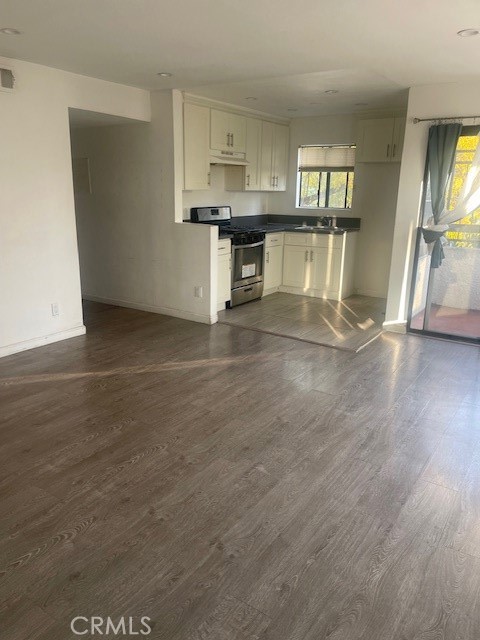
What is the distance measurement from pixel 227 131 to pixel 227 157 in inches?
11.8

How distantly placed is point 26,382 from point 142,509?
1.89 meters

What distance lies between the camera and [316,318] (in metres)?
5.54

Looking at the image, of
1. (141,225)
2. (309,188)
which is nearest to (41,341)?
(141,225)

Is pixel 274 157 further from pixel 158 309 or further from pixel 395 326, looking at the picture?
pixel 395 326

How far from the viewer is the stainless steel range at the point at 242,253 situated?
5754 mm

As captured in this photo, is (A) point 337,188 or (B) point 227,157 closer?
(B) point 227,157

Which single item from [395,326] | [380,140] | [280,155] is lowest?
[395,326]

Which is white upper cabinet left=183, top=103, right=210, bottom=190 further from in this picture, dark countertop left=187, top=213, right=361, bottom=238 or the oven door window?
dark countertop left=187, top=213, right=361, bottom=238

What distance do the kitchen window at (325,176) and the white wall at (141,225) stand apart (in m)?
2.45

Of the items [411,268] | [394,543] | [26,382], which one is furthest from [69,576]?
[411,268]

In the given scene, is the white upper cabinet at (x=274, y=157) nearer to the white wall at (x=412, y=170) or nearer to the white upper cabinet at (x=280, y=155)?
the white upper cabinet at (x=280, y=155)

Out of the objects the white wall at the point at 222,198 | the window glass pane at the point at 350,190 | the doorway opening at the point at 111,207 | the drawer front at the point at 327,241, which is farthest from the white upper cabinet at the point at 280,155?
the doorway opening at the point at 111,207

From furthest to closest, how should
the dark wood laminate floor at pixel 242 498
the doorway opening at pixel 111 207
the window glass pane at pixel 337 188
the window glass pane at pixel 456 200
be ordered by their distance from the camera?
the window glass pane at pixel 337 188, the doorway opening at pixel 111 207, the window glass pane at pixel 456 200, the dark wood laminate floor at pixel 242 498

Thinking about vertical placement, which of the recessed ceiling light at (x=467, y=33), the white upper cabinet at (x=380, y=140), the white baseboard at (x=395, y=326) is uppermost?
the recessed ceiling light at (x=467, y=33)
